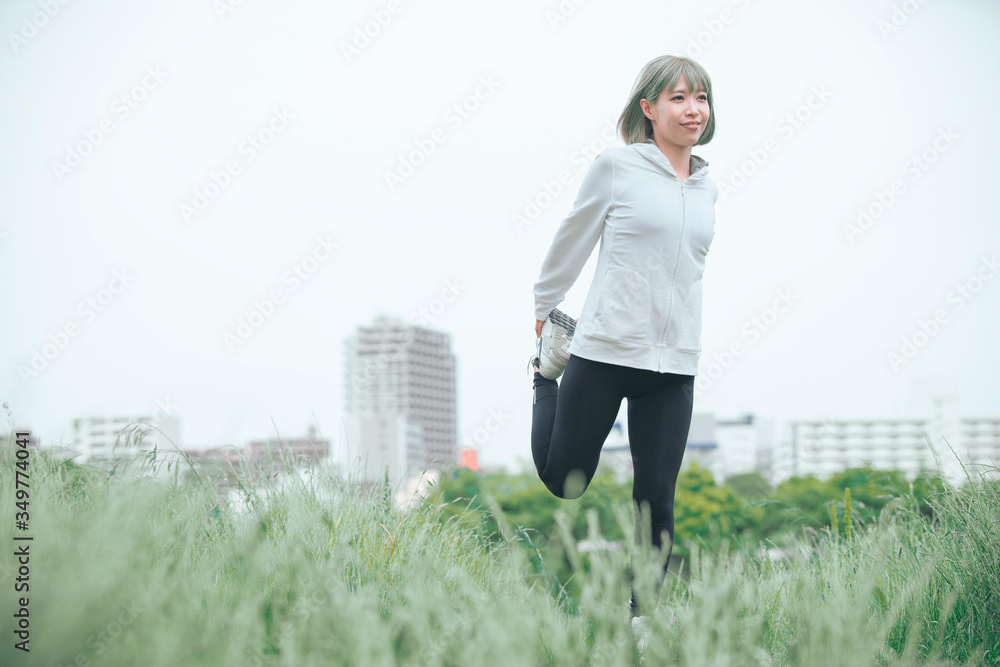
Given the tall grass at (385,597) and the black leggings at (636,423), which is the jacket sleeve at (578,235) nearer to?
the black leggings at (636,423)

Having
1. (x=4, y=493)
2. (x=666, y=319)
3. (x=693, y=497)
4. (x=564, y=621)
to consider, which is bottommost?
(x=693, y=497)

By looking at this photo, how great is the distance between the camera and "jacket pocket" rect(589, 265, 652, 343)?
2.30 meters

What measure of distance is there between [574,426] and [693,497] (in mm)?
13634

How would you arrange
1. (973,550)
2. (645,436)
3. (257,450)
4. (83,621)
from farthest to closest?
1. (257,450)
2. (645,436)
3. (973,550)
4. (83,621)

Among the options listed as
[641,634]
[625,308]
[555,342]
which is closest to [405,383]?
[555,342]

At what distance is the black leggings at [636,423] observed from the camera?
93.1 inches

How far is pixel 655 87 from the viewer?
2516 millimetres

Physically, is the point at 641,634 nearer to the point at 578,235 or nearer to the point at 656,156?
the point at 578,235

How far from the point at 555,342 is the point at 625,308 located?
0.37m

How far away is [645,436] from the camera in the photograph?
2.40m

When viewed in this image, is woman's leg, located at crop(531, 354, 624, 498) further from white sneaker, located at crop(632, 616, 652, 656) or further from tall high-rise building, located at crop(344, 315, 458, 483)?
tall high-rise building, located at crop(344, 315, 458, 483)

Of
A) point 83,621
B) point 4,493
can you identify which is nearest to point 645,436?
point 83,621

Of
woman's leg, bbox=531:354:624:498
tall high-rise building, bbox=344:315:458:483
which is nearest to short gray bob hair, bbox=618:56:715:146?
woman's leg, bbox=531:354:624:498

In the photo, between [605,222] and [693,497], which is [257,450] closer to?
[605,222]
